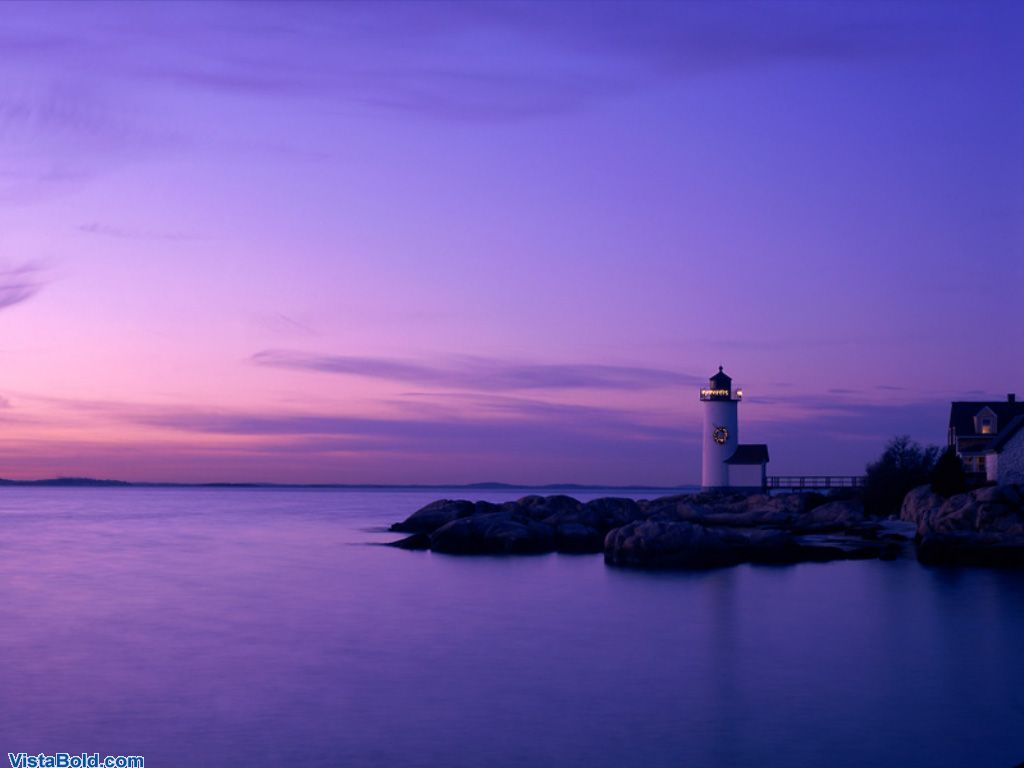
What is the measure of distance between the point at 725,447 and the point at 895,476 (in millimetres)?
13806

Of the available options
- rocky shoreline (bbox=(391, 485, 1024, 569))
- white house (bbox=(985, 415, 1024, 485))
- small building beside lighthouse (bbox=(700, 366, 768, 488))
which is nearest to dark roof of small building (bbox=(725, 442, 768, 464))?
small building beside lighthouse (bbox=(700, 366, 768, 488))

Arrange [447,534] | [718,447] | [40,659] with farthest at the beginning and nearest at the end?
1. [718,447]
2. [447,534]
3. [40,659]

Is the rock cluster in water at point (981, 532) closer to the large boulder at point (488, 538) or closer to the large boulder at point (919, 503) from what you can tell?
the large boulder at point (919, 503)

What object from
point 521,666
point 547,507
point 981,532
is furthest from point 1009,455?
point 521,666

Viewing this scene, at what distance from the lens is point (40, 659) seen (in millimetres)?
17609

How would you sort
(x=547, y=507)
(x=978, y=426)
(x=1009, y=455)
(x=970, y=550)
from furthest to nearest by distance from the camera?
(x=978, y=426) < (x=547, y=507) < (x=1009, y=455) < (x=970, y=550)

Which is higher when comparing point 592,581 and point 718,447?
point 718,447

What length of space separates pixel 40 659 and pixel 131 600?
7.93 m

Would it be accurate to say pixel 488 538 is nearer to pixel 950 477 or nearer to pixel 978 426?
pixel 950 477

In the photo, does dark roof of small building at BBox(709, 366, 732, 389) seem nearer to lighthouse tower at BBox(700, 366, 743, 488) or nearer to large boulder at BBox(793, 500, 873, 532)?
lighthouse tower at BBox(700, 366, 743, 488)

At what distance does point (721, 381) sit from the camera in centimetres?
6028

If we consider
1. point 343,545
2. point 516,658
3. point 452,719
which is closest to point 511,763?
point 452,719

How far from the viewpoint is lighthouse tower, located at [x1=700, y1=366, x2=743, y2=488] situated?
5991 centimetres

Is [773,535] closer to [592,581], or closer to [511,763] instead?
[592,581]
